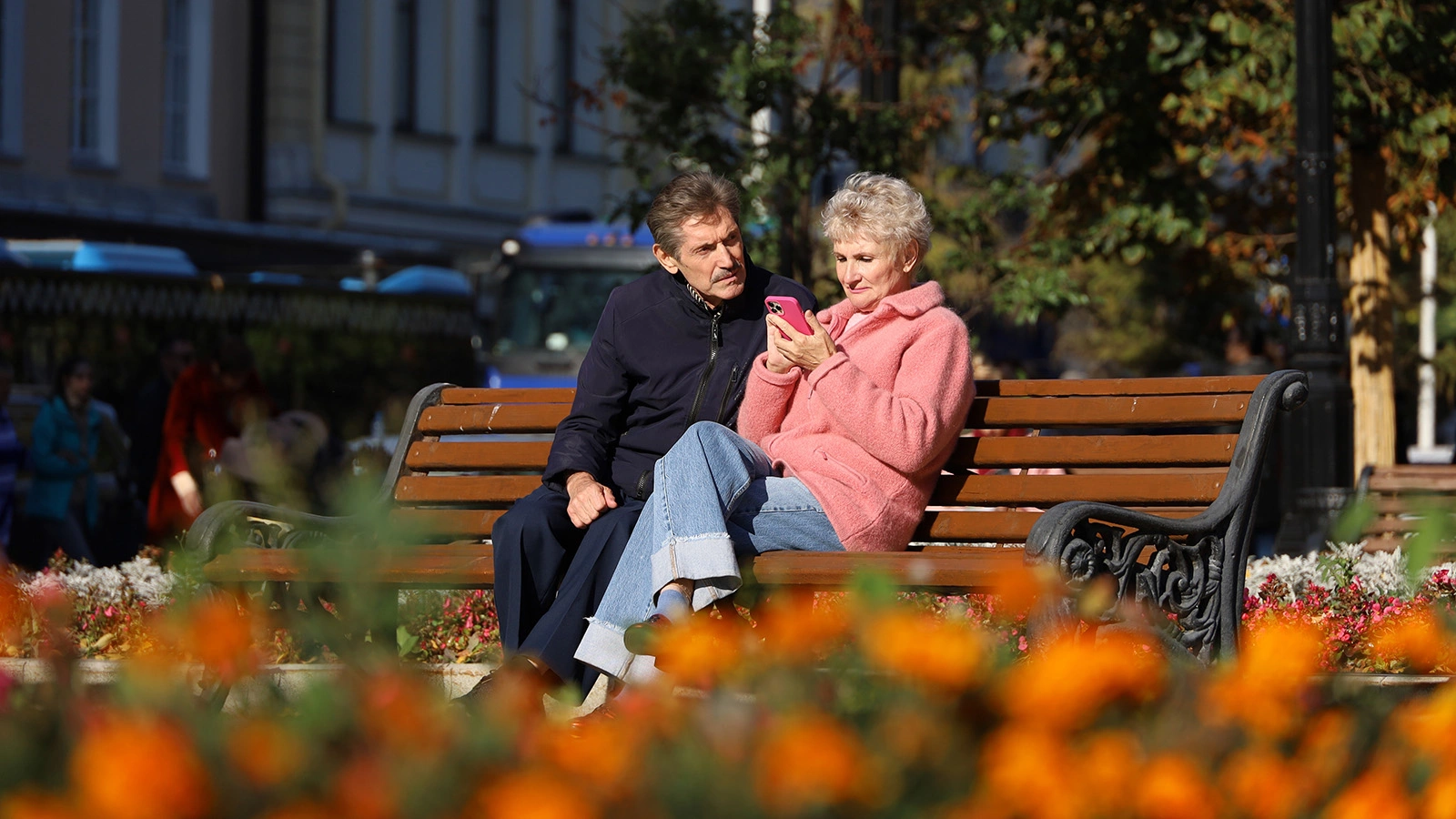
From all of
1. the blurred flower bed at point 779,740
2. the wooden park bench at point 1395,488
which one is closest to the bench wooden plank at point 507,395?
the wooden park bench at point 1395,488

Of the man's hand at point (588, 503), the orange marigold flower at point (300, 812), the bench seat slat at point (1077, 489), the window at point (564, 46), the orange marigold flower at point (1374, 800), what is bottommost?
the man's hand at point (588, 503)

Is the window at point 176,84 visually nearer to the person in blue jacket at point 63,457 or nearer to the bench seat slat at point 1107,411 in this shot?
the person in blue jacket at point 63,457

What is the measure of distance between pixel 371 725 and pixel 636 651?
2.83m

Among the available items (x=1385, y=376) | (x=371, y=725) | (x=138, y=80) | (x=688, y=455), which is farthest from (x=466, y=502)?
(x=138, y=80)

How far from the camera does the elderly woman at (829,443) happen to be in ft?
15.0

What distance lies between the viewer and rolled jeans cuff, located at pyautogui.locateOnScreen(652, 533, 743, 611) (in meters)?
4.46

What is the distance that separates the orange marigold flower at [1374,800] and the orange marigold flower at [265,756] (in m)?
0.77

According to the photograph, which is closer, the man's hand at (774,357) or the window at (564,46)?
the man's hand at (774,357)

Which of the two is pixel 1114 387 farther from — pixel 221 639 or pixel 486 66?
pixel 486 66

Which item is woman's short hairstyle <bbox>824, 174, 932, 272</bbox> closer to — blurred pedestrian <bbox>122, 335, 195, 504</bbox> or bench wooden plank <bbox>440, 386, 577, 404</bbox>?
bench wooden plank <bbox>440, 386, 577, 404</bbox>

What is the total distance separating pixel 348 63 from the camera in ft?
105

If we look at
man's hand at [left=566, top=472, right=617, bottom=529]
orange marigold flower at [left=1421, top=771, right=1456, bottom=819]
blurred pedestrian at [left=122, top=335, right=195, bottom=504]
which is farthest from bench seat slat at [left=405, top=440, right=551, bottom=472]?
blurred pedestrian at [left=122, top=335, right=195, bottom=504]

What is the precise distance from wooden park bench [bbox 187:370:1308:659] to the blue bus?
11.2 metres

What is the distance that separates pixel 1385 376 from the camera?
11.7 m
